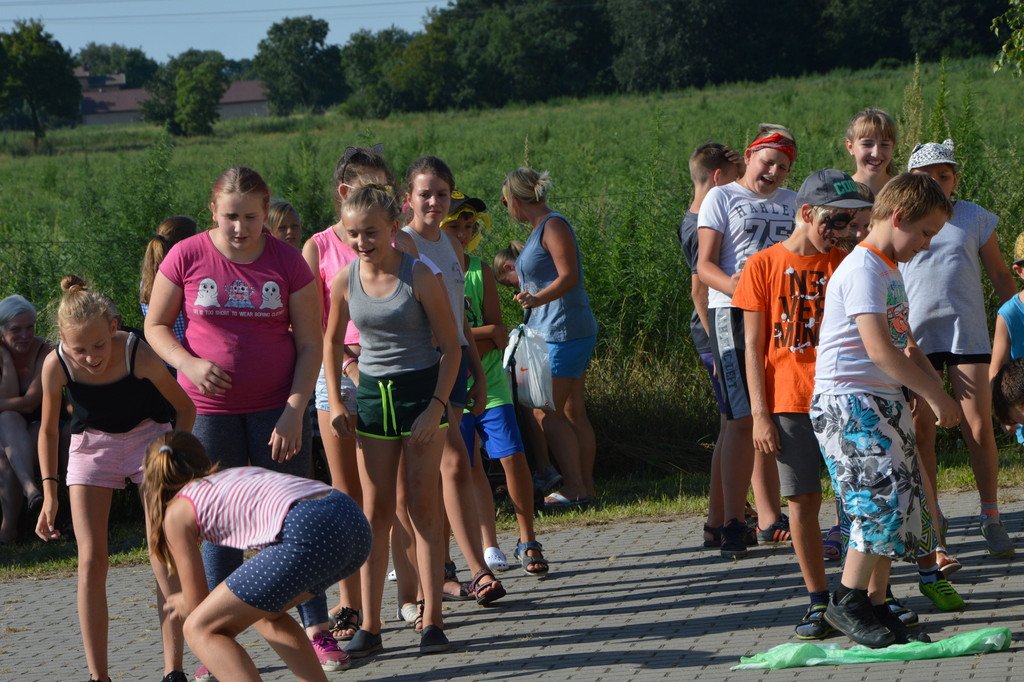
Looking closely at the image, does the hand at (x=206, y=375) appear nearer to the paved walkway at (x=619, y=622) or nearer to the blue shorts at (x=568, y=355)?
the paved walkway at (x=619, y=622)

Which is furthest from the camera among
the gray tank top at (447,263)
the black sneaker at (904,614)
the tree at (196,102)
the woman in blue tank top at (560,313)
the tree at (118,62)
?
the tree at (118,62)

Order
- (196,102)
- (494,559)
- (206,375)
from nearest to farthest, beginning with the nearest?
1. (206,375)
2. (494,559)
3. (196,102)

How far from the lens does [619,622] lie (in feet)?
16.9

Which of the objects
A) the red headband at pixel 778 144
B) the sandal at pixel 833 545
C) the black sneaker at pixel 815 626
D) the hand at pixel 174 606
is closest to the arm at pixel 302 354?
the hand at pixel 174 606

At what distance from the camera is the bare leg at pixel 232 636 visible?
374cm

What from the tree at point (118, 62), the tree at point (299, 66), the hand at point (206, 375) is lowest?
the hand at point (206, 375)

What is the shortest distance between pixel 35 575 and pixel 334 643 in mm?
3417

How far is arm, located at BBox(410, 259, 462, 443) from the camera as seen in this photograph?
480cm

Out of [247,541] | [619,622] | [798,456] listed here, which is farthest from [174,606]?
[798,456]

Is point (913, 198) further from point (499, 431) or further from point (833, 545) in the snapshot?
point (499, 431)

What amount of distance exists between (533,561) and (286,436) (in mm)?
1984

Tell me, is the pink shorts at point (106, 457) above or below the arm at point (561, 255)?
below

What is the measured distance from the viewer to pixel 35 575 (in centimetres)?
734

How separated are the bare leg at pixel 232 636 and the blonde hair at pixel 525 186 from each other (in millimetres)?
3390
